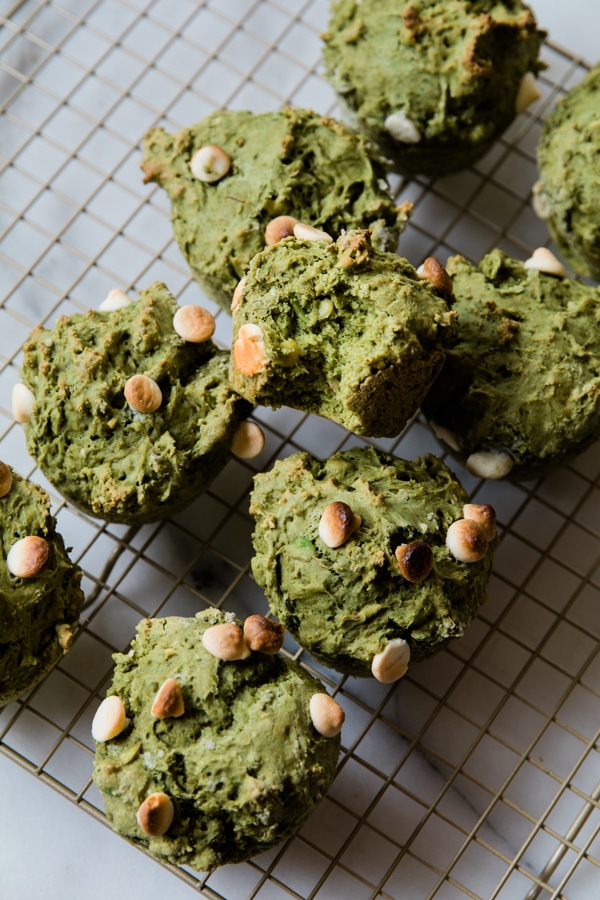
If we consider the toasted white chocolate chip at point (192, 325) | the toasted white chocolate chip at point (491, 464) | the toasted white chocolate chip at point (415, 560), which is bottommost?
the toasted white chocolate chip at point (192, 325)

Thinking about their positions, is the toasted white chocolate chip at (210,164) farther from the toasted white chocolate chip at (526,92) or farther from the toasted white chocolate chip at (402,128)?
the toasted white chocolate chip at (526,92)

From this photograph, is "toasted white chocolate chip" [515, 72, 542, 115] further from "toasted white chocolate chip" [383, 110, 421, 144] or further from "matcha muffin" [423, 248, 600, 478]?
"matcha muffin" [423, 248, 600, 478]

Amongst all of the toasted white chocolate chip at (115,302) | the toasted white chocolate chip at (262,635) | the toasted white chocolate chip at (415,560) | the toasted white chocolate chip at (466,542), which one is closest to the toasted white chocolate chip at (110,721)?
→ the toasted white chocolate chip at (262,635)

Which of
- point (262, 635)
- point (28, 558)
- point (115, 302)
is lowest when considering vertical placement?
point (28, 558)

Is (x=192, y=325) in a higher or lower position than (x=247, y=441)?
higher

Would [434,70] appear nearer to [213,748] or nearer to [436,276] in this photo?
[436,276]

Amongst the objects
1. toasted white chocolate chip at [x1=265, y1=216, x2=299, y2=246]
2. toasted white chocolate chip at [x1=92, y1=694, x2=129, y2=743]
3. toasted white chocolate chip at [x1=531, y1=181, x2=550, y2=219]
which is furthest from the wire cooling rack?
toasted white chocolate chip at [x1=265, y1=216, x2=299, y2=246]

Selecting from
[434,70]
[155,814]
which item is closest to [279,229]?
[434,70]
